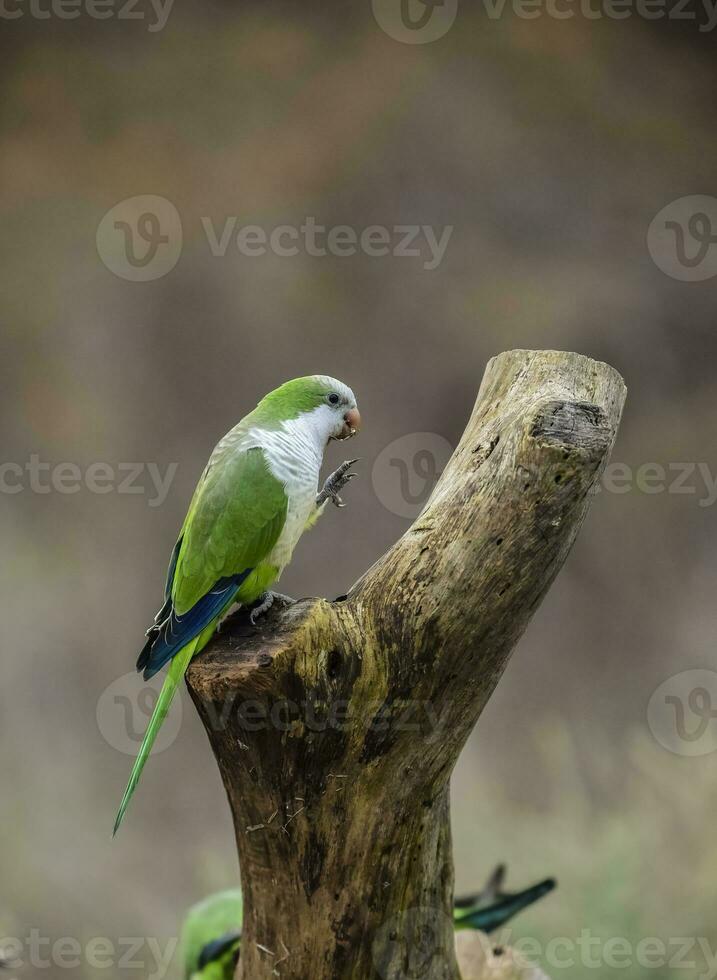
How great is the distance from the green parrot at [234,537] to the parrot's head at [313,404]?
0.13ft

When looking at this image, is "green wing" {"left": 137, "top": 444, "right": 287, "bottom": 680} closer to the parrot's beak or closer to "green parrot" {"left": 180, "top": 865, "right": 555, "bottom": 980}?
the parrot's beak

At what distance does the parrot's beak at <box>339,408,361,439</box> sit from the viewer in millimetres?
2613

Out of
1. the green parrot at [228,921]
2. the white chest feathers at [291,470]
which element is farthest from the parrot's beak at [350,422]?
the green parrot at [228,921]

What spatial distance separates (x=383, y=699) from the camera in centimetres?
209

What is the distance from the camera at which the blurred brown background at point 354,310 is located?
4.53 meters

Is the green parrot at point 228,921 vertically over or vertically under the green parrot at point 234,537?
under

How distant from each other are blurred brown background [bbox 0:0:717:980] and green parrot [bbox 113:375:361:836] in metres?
2.19

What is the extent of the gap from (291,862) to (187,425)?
287cm

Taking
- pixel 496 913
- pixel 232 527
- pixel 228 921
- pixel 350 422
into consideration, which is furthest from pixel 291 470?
pixel 496 913

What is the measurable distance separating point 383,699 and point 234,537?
0.56 m

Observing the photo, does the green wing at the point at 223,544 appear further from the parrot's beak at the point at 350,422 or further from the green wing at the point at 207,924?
the green wing at the point at 207,924

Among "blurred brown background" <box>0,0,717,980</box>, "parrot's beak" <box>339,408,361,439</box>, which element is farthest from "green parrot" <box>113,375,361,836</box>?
"blurred brown background" <box>0,0,717,980</box>

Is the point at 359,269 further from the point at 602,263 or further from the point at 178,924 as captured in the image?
the point at 178,924

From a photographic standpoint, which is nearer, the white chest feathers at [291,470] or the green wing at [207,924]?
the white chest feathers at [291,470]
